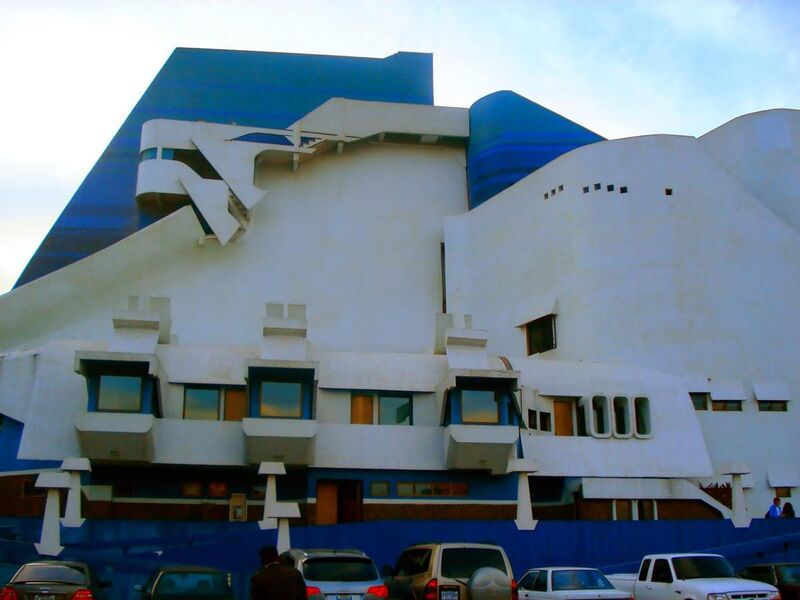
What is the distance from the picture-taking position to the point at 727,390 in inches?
1480

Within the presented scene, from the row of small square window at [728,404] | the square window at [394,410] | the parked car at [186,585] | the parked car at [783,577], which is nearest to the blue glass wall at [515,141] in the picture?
the row of small square window at [728,404]

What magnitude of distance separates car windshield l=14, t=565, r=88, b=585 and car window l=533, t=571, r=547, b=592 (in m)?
7.97

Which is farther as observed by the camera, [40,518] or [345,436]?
[345,436]

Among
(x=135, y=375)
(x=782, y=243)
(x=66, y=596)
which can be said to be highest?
(x=782, y=243)

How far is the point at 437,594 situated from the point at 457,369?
15.6 meters

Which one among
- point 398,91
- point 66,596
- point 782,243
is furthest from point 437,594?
point 398,91

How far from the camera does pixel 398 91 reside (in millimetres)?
55938

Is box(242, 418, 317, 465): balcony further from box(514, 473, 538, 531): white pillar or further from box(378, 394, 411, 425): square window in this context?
box(514, 473, 538, 531): white pillar

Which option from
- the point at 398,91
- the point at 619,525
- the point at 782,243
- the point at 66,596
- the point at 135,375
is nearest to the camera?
the point at 66,596

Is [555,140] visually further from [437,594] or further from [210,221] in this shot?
[437,594]

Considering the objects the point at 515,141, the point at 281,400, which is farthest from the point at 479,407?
the point at 515,141

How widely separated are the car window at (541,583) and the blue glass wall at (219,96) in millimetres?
37627

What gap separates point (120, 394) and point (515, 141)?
29.1 meters

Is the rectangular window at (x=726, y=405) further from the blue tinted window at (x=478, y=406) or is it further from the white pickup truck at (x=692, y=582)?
the white pickup truck at (x=692, y=582)
